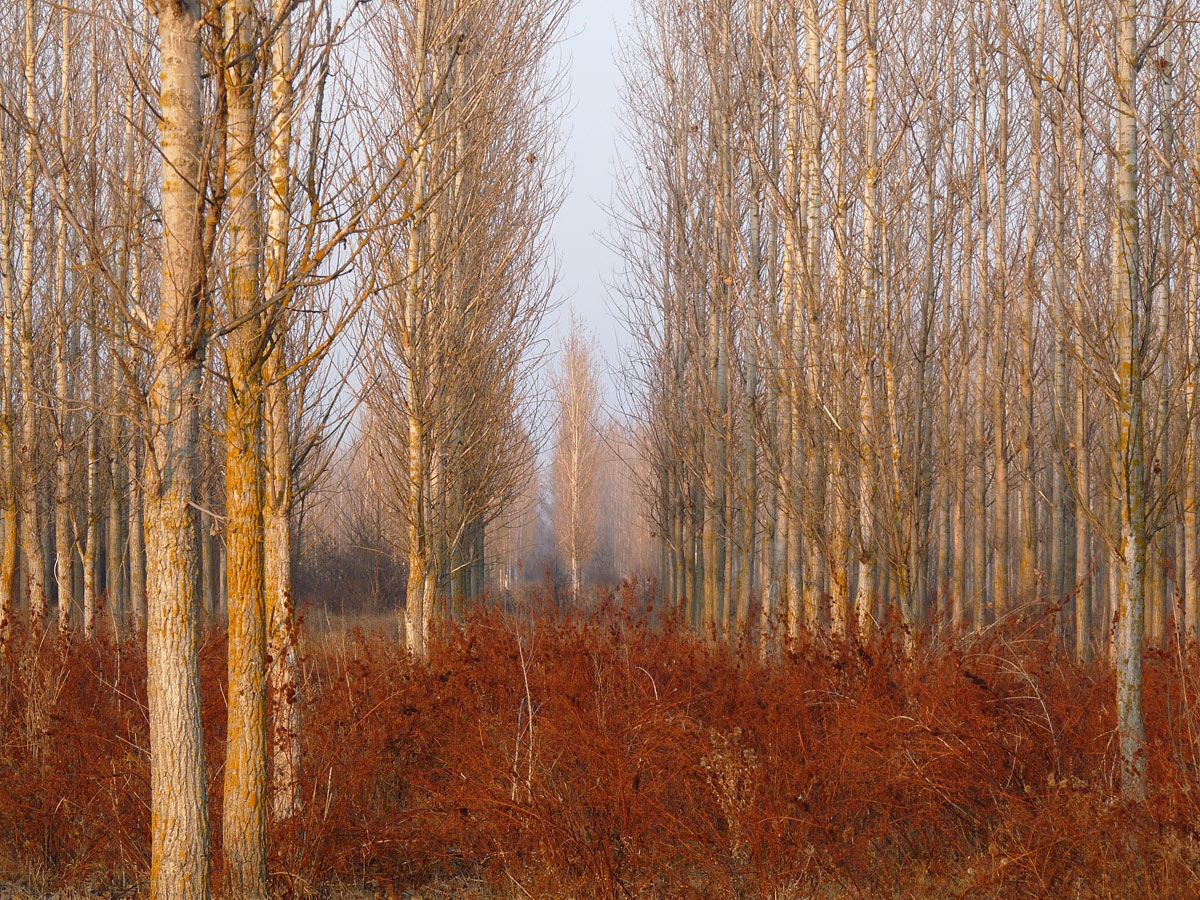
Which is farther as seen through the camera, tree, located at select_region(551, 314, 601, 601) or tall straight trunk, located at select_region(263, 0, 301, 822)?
tree, located at select_region(551, 314, 601, 601)

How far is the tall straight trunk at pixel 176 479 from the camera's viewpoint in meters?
3.17

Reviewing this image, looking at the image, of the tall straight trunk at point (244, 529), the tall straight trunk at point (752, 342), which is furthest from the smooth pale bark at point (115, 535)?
the tall straight trunk at point (244, 529)

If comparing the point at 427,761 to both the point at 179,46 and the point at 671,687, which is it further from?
the point at 179,46

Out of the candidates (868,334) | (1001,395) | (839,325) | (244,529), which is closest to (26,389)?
(244,529)

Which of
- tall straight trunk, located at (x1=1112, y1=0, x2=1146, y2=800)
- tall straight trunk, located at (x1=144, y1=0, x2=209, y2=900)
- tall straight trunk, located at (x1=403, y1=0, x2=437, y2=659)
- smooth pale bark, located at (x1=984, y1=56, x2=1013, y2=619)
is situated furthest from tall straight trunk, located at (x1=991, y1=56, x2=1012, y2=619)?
tall straight trunk, located at (x1=144, y1=0, x2=209, y2=900)

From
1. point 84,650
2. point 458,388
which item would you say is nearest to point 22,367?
point 84,650

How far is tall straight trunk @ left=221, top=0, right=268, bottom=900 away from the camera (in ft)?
11.8

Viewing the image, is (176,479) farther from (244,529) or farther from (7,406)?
(7,406)

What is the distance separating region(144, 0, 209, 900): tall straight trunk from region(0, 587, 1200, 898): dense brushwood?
984 mm

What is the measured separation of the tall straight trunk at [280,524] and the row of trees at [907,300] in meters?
3.47

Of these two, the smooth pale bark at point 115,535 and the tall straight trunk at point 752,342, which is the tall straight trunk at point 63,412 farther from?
the tall straight trunk at point 752,342

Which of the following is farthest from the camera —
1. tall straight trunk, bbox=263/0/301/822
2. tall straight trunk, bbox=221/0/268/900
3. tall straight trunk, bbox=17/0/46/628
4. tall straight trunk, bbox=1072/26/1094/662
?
tall straight trunk, bbox=17/0/46/628

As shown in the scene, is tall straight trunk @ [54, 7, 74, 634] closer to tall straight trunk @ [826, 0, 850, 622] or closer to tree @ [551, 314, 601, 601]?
tall straight trunk @ [826, 0, 850, 622]

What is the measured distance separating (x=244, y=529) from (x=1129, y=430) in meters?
3.77
